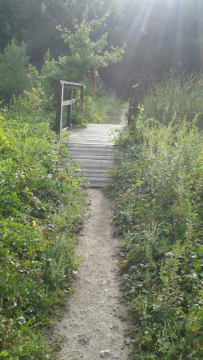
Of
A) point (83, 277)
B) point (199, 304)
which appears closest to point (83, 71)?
point (83, 277)

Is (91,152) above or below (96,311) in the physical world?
above

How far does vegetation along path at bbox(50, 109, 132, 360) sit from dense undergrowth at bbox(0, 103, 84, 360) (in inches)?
6.0

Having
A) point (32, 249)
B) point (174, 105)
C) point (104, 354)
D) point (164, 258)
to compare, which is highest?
point (174, 105)

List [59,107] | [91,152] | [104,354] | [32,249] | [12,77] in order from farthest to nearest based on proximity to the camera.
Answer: [12,77], [91,152], [59,107], [32,249], [104,354]

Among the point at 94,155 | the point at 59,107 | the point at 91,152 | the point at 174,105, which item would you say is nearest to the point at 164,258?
the point at 94,155

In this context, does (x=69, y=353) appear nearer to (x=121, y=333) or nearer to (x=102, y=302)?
(x=121, y=333)

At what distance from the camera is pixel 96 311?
3.14 metres

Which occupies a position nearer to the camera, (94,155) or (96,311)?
(96,311)

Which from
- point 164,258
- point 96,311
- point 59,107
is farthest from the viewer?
point 59,107

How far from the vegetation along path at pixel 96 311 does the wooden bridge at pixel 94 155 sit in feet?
7.18

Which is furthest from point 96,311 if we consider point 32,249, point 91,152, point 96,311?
point 91,152

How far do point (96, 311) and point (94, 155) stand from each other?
4.77 m

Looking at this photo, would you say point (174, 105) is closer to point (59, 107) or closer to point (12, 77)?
point (59, 107)

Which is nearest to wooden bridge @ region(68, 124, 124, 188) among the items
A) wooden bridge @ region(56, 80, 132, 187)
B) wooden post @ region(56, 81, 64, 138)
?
wooden bridge @ region(56, 80, 132, 187)
